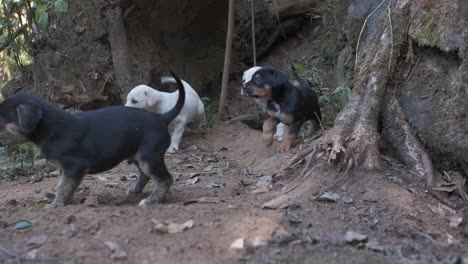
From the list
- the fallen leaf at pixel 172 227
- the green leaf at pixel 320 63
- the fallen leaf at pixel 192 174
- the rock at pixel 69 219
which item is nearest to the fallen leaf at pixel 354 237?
the fallen leaf at pixel 172 227

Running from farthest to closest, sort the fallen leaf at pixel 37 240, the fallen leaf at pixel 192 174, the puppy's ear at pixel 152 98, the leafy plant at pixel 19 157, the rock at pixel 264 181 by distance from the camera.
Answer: the puppy's ear at pixel 152 98 < the leafy plant at pixel 19 157 < the fallen leaf at pixel 192 174 < the rock at pixel 264 181 < the fallen leaf at pixel 37 240

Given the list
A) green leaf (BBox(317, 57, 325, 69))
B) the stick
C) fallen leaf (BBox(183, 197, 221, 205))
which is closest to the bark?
the stick

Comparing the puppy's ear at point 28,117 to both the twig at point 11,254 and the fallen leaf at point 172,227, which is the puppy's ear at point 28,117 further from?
the fallen leaf at point 172,227

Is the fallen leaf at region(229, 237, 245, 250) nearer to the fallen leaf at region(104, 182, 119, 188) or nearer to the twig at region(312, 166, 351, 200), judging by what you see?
the twig at region(312, 166, 351, 200)

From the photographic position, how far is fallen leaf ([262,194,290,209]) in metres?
4.25

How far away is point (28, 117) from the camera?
4.10m

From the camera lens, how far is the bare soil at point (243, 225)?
124 inches

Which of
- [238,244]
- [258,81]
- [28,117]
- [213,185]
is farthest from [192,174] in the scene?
[238,244]

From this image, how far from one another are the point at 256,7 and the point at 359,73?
20.3 feet

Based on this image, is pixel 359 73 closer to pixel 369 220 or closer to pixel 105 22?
pixel 369 220

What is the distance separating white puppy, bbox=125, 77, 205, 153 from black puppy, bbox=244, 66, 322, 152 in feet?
5.73

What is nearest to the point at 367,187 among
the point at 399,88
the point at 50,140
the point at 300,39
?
the point at 399,88

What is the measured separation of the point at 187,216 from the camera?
384 cm

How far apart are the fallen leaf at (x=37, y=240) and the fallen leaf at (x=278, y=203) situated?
1.82 m
